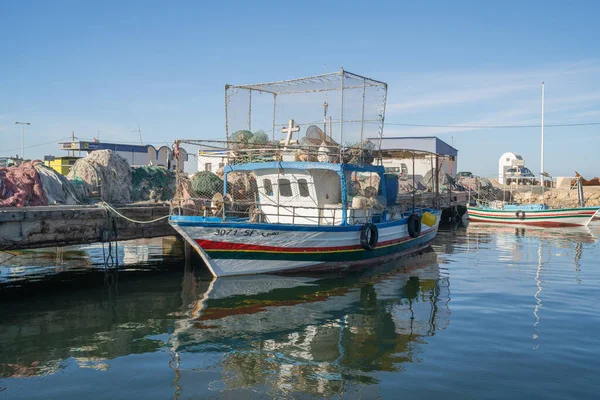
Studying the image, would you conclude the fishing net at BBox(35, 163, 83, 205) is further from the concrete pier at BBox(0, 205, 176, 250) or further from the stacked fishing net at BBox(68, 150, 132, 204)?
the concrete pier at BBox(0, 205, 176, 250)

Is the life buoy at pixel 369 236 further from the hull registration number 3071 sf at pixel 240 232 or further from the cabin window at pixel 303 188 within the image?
the hull registration number 3071 sf at pixel 240 232

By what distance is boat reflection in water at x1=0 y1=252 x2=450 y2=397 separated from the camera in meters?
7.80

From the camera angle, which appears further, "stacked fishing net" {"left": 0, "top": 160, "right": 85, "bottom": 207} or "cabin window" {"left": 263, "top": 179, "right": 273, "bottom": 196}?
"stacked fishing net" {"left": 0, "top": 160, "right": 85, "bottom": 207}

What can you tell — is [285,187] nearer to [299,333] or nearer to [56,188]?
[299,333]

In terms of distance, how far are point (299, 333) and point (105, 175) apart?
1463 centimetres

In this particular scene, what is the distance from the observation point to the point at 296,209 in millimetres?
16203

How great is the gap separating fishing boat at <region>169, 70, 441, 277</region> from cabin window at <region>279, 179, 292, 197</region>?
0.03 meters

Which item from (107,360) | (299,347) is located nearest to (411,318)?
(299,347)


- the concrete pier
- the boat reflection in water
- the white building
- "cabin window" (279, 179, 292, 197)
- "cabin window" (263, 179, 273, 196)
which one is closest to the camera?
the boat reflection in water

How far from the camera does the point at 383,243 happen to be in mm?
17391

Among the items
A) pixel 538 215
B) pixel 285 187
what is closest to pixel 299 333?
pixel 285 187

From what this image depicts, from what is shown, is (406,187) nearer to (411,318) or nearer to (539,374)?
(411,318)

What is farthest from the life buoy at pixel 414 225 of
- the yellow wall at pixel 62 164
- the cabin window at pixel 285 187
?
the yellow wall at pixel 62 164

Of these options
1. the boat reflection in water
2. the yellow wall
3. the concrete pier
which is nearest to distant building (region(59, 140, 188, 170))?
the yellow wall
